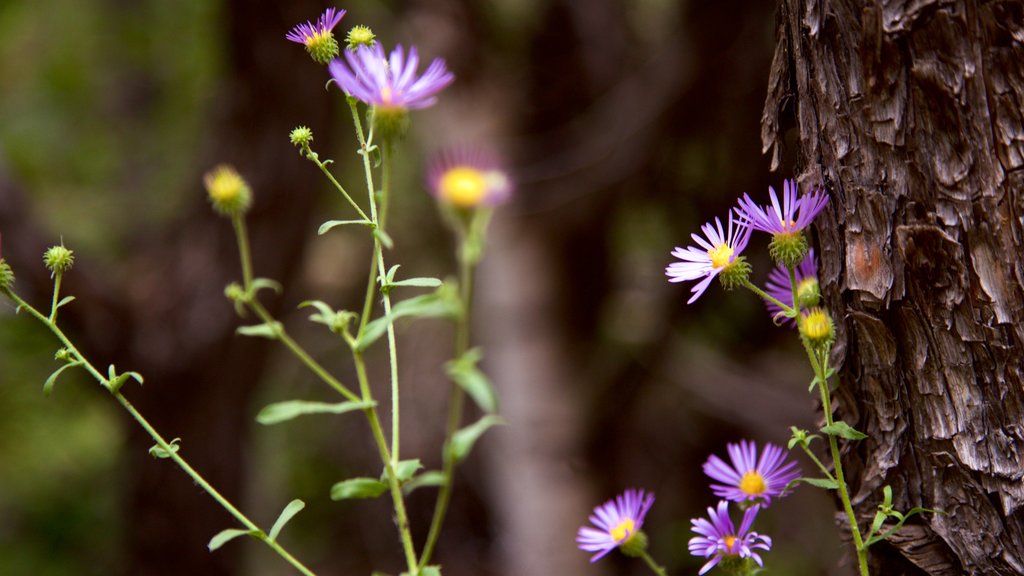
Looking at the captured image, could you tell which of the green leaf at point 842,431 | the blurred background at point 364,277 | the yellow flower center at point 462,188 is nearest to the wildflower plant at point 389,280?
the yellow flower center at point 462,188

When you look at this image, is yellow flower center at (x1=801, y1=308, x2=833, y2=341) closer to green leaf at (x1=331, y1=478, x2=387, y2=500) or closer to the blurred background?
green leaf at (x1=331, y1=478, x2=387, y2=500)

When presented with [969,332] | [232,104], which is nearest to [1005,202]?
[969,332]

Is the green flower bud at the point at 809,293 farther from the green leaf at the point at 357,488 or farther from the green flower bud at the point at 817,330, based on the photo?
the green leaf at the point at 357,488

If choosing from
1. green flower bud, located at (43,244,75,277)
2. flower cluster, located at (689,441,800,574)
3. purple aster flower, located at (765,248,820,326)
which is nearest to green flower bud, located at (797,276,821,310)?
purple aster flower, located at (765,248,820,326)

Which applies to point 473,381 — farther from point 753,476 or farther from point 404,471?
point 753,476

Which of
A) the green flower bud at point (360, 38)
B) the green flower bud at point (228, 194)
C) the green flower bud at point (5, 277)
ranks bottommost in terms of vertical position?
the green flower bud at point (5, 277)

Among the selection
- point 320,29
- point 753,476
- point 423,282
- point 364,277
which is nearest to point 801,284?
point 753,476
